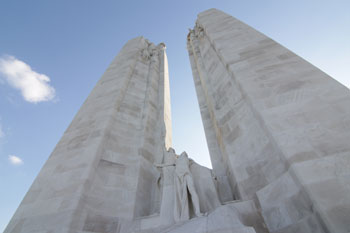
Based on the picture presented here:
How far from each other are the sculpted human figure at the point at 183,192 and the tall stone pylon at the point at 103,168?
1412mm

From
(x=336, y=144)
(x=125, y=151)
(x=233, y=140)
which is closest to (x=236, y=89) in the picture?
(x=233, y=140)

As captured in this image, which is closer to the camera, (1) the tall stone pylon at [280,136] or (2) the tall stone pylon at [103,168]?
(1) the tall stone pylon at [280,136]

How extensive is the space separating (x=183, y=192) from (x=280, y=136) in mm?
2656

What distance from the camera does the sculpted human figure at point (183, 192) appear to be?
16.5 ft

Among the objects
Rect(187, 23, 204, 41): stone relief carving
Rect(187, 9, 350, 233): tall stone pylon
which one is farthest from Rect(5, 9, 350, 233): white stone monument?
Rect(187, 23, 204, 41): stone relief carving

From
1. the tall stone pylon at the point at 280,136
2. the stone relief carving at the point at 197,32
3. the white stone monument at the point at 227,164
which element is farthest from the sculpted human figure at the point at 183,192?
the stone relief carving at the point at 197,32

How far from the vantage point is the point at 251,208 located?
493 centimetres

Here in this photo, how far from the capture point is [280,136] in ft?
16.4

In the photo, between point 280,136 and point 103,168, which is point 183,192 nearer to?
point 280,136

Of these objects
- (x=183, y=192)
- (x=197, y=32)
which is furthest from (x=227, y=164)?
(x=197, y=32)

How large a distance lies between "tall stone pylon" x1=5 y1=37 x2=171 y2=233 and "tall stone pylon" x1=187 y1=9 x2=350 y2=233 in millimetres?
2391

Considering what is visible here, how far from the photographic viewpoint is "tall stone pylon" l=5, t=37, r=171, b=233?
549cm

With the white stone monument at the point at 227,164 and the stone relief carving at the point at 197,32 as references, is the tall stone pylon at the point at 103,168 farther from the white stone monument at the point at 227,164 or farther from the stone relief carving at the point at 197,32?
the stone relief carving at the point at 197,32

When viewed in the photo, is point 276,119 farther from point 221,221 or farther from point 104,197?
point 104,197
